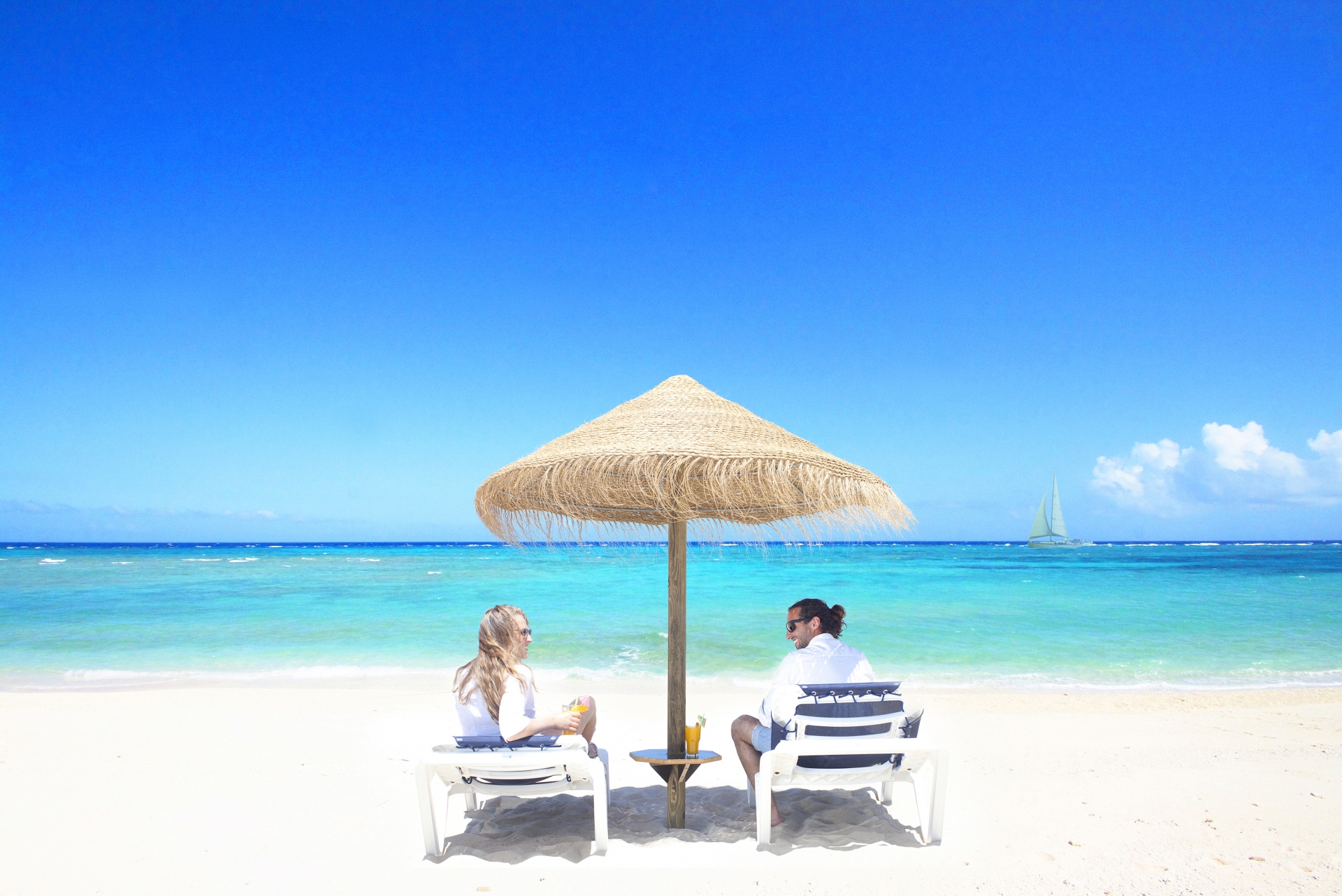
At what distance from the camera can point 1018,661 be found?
10.5m

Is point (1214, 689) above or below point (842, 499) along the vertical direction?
below

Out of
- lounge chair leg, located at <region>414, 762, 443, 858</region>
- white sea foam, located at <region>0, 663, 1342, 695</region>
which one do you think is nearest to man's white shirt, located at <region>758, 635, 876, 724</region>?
lounge chair leg, located at <region>414, 762, 443, 858</region>

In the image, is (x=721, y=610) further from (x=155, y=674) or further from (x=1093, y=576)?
(x=1093, y=576)

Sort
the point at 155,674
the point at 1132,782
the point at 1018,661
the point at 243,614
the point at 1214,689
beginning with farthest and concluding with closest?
1. the point at 243,614
2. the point at 1018,661
3. the point at 155,674
4. the point at 1214,689
5. the point at 1132,782

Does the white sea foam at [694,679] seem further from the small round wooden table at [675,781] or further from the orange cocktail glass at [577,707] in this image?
the orange cocktail glass at [577,707]

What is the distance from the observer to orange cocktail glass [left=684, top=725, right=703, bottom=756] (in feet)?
12.0

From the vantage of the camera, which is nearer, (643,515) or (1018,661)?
(643,515)

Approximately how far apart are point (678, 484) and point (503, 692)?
4.16ft

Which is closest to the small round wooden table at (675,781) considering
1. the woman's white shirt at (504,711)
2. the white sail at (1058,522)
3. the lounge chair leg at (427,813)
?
the woman's white shirt at (504,711)

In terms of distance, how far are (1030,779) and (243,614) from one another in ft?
53.3

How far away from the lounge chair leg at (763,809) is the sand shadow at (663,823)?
0.17 feet

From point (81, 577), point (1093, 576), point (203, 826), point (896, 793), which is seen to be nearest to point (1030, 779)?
point (896, 793)

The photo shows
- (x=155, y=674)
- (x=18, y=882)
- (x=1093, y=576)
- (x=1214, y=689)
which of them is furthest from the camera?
(x=1093, y=576)

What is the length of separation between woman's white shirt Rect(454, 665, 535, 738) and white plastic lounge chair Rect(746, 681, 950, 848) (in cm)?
103
